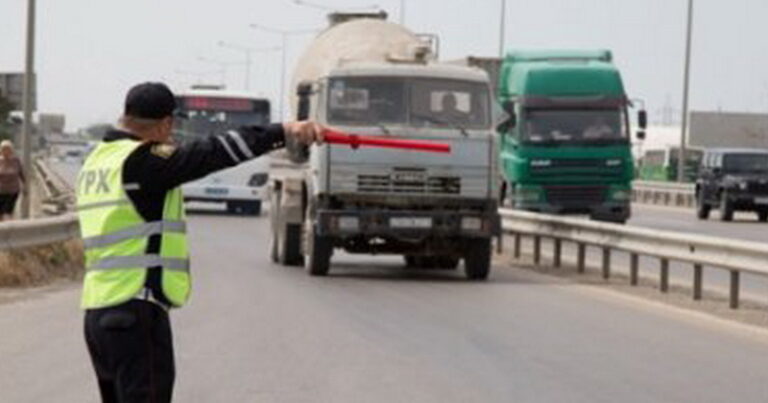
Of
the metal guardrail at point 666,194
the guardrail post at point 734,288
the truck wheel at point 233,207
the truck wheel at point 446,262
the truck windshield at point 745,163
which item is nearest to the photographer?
the guardrail post at point 734,288

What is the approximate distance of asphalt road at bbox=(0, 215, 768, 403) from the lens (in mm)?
11656

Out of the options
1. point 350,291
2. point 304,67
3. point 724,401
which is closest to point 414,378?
point 724,401

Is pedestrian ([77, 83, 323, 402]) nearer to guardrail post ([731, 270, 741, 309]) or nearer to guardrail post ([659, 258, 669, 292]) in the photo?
guardrail post ([731, 270, 741, 309])

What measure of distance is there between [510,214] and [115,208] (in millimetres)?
22938

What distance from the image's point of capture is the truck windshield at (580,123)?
34.7m

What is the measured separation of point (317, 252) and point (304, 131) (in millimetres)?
17056

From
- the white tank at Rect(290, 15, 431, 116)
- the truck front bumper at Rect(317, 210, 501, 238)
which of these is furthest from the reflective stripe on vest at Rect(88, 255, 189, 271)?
the white tank at Rect(290, 15, 431, 116)

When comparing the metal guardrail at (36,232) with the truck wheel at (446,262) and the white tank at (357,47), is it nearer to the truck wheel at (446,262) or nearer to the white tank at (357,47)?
the white tank at (357,47)

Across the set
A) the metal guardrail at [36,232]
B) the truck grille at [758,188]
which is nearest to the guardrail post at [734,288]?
the metal guardrail at [36,232]

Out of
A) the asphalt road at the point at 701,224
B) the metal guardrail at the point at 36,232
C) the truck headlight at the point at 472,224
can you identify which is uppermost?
the truck headlight at the point at 472,224

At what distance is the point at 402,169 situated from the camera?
22.1 m

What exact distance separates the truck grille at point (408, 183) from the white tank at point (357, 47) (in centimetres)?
237

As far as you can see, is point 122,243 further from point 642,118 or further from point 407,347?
point 642,118

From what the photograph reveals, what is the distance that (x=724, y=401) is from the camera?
1145 centimetres
